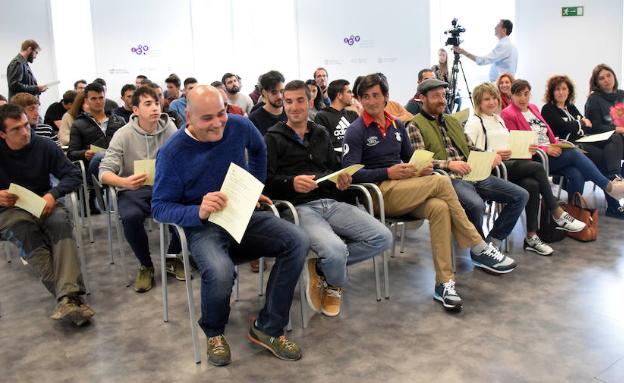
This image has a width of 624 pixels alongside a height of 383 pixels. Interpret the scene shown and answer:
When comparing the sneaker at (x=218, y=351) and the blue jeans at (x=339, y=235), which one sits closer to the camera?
the sneaker at (x=218, y=351)

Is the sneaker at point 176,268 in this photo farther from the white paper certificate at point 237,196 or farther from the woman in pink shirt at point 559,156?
the woman in pink shirt at point 559,156

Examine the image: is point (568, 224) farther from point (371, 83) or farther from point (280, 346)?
point (280, 346)

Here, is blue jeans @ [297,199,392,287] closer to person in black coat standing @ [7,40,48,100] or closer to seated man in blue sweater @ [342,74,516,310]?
seated man in blue sweater @ [342,74,516,310]

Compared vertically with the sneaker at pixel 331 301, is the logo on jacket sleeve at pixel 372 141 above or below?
above

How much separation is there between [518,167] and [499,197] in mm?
424

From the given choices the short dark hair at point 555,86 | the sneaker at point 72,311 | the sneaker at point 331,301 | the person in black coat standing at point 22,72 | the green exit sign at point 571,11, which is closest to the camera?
the sneaker at point 72,311

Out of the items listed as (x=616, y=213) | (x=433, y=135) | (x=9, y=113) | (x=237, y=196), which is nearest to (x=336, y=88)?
(x=433, y=135)

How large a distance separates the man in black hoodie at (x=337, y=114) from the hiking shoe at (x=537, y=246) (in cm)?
143

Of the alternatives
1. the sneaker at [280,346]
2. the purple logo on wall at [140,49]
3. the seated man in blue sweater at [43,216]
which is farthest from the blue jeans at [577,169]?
the purple logo on wall at [140,49]

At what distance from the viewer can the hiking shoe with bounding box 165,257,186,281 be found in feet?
11.8

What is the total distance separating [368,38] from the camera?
8.71 metres

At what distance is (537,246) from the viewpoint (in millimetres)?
3852

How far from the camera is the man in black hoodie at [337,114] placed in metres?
4.05

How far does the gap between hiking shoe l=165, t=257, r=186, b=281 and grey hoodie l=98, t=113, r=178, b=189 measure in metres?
0.60
